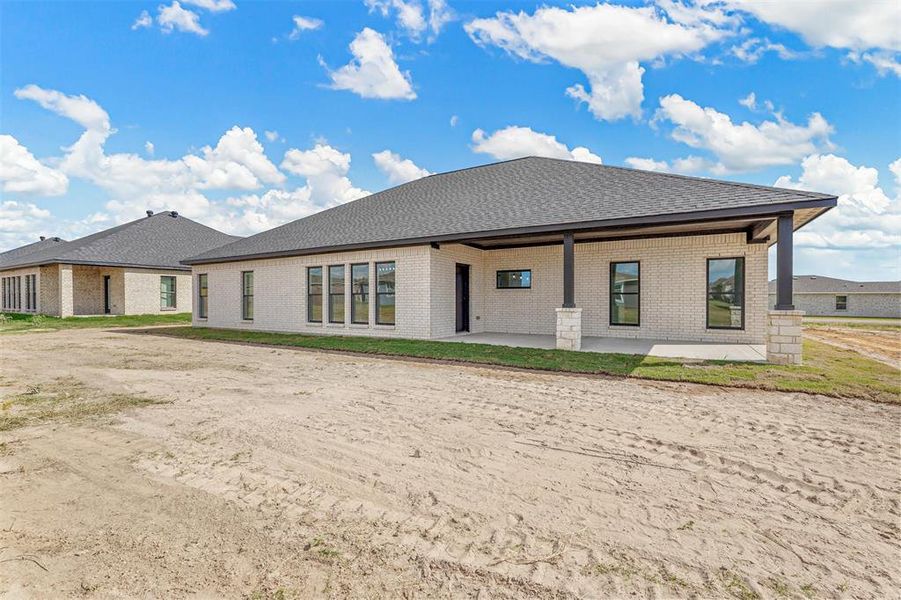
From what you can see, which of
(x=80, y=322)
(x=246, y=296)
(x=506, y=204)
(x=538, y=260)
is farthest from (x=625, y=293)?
(x=80, y=322)

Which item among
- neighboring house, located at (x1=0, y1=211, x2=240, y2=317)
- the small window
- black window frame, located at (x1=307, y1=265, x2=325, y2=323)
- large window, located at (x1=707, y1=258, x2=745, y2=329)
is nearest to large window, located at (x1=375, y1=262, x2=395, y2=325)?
black window frame, located at (x1=307, y1=265, x2=325, y2=323)

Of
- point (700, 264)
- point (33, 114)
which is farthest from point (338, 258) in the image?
point (700, 264)

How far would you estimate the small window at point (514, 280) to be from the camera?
14.4 meters

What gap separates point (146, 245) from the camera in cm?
2589

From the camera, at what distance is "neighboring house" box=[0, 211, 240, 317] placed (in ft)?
76.3

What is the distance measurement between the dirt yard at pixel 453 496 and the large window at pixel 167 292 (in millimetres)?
21851

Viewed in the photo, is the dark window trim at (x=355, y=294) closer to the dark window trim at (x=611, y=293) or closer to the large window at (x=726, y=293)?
the dark window trim at (x=611, y=293)

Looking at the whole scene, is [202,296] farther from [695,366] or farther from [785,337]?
[785,337]

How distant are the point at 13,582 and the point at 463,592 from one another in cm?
239

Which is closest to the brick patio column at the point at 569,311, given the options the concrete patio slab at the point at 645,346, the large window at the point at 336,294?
the concrete patio slab at the point at 645,346

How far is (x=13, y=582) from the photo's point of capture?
2.28 metres

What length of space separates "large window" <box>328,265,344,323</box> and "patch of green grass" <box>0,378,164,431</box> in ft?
26.0

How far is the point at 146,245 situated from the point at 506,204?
78.2ft

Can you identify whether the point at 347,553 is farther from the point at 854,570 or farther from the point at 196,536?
the point at 854,570
